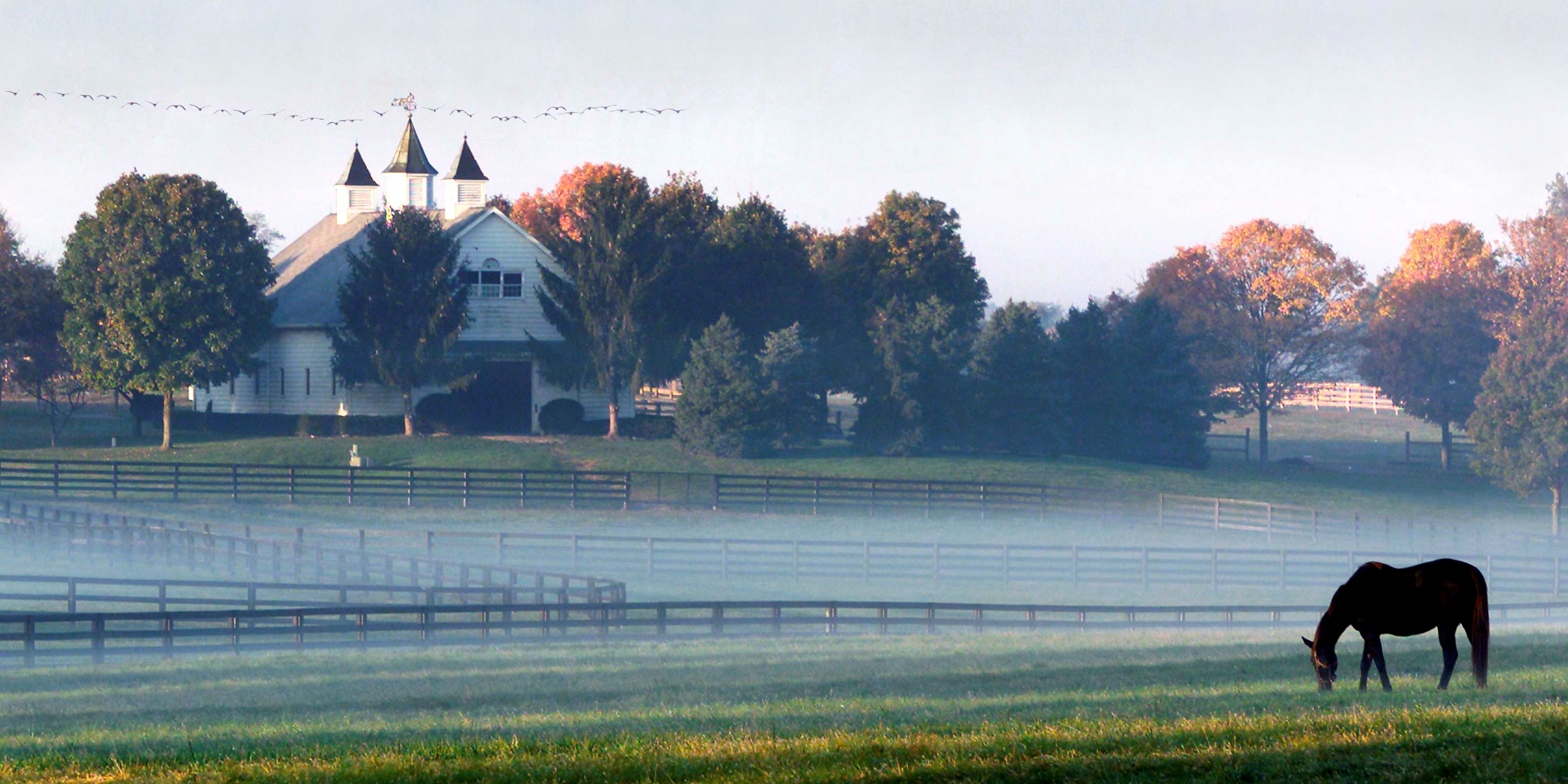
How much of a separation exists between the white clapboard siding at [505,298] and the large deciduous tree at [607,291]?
2.15ft

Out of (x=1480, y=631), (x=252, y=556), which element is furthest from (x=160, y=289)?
(x=1480, y=631)

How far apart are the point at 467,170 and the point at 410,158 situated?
242 inches

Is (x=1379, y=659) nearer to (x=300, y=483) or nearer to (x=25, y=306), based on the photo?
(x=300, y=483)

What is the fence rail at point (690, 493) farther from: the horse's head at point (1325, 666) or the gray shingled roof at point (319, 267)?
the horse's head at point (1325, 666)

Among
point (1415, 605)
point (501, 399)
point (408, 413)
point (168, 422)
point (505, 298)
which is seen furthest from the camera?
point (505, 298)

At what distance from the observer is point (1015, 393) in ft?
206

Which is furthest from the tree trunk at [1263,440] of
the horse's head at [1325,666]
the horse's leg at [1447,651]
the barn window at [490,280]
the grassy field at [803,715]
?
the horse's leg at [1447,651]

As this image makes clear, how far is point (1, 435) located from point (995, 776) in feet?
217

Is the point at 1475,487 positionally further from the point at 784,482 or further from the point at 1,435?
the point at 1,435

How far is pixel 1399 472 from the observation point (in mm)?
67062

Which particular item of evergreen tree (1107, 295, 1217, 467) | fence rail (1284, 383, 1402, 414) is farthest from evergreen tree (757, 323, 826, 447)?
fence rail (1284, 383, 1402, 414)

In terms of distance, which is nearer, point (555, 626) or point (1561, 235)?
point (555, 626)

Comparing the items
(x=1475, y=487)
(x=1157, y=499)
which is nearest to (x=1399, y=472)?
(x=1475, y=487)

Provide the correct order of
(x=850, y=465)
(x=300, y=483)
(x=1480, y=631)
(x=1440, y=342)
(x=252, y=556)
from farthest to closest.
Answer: (x=1440, y=342) → (x=850, y=465) → (x=300, y=483) → (x=252, y=556) → (x=1480, y=631)
